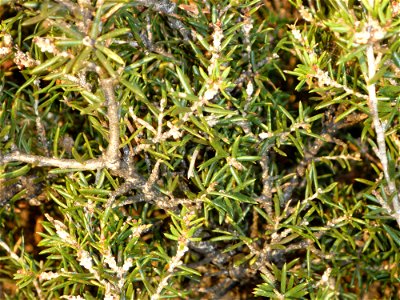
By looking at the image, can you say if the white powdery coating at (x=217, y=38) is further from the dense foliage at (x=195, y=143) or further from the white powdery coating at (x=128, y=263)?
the white powdery coating at (x=128, y=263)

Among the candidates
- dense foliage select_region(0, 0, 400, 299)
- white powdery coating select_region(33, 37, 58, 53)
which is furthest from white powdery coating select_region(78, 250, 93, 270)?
white powdery coating select_region(33, 37, 58, 53)

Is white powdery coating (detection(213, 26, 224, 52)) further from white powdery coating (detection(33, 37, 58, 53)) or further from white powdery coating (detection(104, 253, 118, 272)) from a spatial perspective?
white powdery coating (detection(104, 253, 118, 272))

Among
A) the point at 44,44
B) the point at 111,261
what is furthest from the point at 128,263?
the point at 44,44

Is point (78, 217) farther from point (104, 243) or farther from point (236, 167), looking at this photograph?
point (236, 167)

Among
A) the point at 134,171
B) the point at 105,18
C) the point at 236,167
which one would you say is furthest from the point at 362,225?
the point at 105,18

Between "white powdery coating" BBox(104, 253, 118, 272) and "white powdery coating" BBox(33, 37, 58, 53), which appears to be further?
"white powdery coating" BBox(104, 253, 118, 272)

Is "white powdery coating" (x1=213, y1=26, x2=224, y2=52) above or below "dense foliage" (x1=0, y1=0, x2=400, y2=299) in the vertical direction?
above

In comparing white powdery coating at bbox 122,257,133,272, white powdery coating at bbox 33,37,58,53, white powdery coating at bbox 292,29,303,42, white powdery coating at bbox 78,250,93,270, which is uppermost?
white powdery coating at bbox 33,37,58,53

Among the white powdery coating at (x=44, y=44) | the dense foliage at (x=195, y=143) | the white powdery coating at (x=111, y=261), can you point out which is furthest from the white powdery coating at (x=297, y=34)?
the white powdery coating at (x=111, y=261)

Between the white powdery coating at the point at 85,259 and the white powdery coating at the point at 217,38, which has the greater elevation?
the white powdery coating at the point at 217,38
